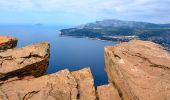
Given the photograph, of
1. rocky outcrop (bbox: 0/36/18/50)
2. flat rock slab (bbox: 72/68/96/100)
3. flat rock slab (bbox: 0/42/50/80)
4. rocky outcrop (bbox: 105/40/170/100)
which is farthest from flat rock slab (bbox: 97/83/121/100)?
rocky outcrop (bbox: 0/36/18/50)

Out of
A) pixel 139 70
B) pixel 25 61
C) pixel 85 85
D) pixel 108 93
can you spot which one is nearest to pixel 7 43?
pixel 25 61

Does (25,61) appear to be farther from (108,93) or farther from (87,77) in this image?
(108,93)

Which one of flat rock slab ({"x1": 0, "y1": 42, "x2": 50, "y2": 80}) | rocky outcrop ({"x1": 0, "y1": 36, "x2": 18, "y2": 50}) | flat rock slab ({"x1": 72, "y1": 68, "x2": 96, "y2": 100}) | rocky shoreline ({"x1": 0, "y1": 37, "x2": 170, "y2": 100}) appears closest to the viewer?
rocky shoreline ({"x1": 0, "y1": 37, "x2": 170, "y2": 100})

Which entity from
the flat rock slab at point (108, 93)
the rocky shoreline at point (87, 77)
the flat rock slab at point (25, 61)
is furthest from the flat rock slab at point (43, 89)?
the flat rock slab at point (108, 93)

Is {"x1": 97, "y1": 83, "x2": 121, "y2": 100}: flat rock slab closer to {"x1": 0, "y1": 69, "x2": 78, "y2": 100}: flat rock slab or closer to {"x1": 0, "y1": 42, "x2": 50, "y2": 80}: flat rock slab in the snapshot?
{"x1": 0, "y1": 69, "x2": 78, "y2": 100}: flat rock slab

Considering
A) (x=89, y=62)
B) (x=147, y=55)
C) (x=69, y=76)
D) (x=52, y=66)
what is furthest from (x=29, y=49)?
(x=89, y=62)
